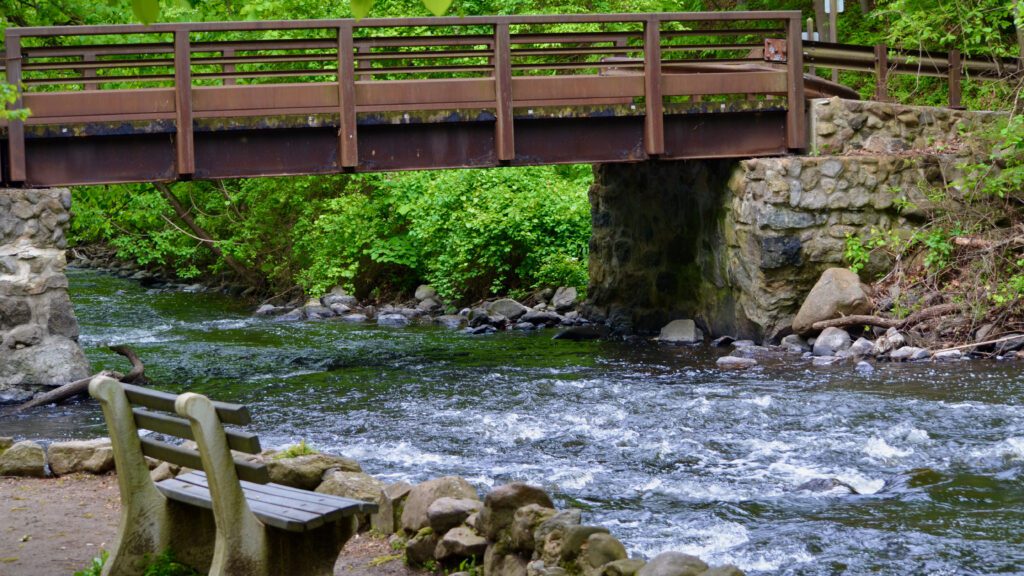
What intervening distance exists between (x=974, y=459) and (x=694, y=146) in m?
7.03

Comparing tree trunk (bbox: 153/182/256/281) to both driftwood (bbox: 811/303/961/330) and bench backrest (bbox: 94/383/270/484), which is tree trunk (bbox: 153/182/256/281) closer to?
driftwood (bbox: 811/303/961/330)

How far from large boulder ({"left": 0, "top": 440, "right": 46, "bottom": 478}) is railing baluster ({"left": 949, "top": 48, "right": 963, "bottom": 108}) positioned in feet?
39.2

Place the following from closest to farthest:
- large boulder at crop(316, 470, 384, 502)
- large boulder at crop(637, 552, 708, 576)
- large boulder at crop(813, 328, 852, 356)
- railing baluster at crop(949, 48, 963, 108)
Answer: large boulder at crop(637, 552, 708, 576) → large boulder at crop(316, 470, 384, 502) → large boulder at crop(813, 328, 852, 356) → railing baluster at crop(949, 48, 963, 108)

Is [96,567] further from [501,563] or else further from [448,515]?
[501,563]

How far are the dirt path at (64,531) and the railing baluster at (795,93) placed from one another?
978cm

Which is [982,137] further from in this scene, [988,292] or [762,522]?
[762,522]

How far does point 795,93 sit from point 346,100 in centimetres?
565

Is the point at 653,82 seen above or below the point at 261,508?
above

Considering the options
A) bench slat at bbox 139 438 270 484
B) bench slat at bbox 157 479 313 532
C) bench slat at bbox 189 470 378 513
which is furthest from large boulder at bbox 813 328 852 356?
bench slat at bbox 139 438 270 484

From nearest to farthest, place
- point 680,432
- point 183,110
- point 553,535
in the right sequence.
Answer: point 553,535
point 680,432
point 183,110

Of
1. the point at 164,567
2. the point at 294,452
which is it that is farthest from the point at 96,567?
the point at 294,452

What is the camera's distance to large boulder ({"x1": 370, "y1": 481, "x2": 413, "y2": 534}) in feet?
21.7

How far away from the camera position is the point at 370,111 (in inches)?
535

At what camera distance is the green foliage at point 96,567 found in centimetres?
566
